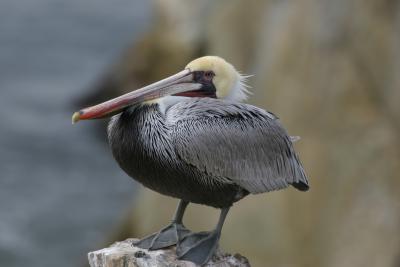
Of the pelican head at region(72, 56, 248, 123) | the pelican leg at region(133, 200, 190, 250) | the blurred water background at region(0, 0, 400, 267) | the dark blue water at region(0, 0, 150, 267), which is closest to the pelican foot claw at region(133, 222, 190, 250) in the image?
the pelican leg at region(133, 200, 190, 250)

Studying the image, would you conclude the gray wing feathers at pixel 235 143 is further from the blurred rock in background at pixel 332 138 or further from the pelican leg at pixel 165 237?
the blurred rock in background at pixel 332 138

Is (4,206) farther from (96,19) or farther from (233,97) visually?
(233,97)

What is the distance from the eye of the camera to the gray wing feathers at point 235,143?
5.47 meters

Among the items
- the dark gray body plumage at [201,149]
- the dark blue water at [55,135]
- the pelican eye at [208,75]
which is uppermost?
the pelican eye at [208,75]

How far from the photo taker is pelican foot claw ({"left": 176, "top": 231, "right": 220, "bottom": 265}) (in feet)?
18.6

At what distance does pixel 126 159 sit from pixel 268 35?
7241 mm

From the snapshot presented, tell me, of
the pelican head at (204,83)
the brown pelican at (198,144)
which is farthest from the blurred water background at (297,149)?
the pelican head at (204,83)

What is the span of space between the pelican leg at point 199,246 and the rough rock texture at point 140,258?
0.14 feet

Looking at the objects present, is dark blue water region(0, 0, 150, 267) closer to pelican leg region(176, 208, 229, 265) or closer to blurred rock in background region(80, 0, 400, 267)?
blurred rock in background region(80, 0, 400, 267)

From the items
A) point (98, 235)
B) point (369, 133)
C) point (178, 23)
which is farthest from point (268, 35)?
point (98, 235)

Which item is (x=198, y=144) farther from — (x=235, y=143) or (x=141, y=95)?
(x=141, y=95)

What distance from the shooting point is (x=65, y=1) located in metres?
26.5

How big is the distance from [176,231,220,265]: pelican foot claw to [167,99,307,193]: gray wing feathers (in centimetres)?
39

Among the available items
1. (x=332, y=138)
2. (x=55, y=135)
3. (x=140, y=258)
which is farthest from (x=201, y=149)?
(x=55, y=135)
